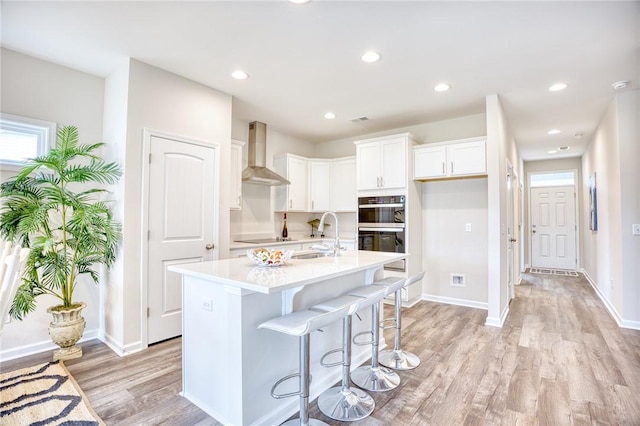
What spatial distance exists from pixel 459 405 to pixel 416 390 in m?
0.29

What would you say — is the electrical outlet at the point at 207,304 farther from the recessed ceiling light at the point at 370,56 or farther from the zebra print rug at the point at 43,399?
the recessed ceiling light at the point at 370,56

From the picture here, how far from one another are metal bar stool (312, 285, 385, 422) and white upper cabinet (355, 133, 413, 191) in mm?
2525

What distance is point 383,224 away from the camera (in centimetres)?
453

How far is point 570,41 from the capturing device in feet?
8.36

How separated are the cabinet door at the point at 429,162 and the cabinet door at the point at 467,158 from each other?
92 millimetres

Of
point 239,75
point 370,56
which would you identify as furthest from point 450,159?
point 239,75

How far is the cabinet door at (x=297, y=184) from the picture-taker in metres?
5.12

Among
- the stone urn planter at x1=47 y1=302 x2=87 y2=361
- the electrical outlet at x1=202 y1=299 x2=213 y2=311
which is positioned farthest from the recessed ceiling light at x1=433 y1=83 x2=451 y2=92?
the stone urn planter at x1=47 y1=302 x2=87 y2=361

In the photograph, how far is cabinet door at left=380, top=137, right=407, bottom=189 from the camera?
4.41 m

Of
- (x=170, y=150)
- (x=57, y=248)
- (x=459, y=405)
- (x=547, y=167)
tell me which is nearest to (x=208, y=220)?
(x=170, y=150)

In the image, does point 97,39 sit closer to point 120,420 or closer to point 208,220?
point 208,220

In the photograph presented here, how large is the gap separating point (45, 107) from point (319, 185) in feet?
11.7

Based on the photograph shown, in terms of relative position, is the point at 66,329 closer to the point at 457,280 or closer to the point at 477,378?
the point at 477,378

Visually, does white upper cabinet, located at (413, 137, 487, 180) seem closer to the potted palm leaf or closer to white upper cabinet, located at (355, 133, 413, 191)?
white upper cabinet, located at (355, 133, 413, 191)
